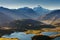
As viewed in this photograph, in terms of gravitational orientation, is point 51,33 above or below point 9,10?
below

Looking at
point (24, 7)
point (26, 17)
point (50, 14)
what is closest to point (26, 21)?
point (26, 17)

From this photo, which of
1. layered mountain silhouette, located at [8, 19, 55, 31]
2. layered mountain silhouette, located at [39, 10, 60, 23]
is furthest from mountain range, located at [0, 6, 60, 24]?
layered mountain silhouette, located at [8, 19, 55, 31]

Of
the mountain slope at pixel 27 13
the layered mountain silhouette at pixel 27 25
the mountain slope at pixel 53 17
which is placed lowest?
the layered mountain silhouette at pixel 27 25

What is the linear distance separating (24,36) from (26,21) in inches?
19.0

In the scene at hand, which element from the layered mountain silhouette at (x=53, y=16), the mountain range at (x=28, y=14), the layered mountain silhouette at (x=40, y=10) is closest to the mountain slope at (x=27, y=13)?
the mountain range at (x=28, y=14)

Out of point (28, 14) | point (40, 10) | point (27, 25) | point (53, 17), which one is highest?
point (40, 10)

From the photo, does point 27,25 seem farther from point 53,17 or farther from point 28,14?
point 53,17

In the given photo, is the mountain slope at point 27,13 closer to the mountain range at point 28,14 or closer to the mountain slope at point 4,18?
the mountain range at point 28,14

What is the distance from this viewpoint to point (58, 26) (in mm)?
4559

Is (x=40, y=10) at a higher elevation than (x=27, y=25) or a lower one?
higher

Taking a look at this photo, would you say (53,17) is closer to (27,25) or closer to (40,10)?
(40,10)

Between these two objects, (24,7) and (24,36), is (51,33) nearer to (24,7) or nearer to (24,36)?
(24,36)

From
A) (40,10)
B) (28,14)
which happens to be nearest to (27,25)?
(28,14)

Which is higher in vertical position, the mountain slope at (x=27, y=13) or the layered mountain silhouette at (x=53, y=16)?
the mountain slope at (x=27, y=13)
